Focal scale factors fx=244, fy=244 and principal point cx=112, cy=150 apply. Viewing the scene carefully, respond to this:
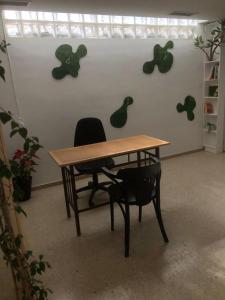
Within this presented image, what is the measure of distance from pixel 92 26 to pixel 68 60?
642 millimetres

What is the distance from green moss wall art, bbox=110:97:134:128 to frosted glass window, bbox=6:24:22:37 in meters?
1.76

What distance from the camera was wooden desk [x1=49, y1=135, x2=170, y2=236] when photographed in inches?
93.0

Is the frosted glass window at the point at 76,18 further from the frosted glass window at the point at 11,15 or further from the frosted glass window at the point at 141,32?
the frosted glass window at the point at 141,32

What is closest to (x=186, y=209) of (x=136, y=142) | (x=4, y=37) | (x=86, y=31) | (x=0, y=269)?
(x=136, y=142)

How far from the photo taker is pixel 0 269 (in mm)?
2076

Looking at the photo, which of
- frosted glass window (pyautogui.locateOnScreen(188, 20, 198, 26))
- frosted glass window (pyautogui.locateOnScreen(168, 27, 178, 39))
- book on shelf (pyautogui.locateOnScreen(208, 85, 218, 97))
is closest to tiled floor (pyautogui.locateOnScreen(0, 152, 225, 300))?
book on shelf (pyautogui.locateOnScreen(208, 85, 218, 97))

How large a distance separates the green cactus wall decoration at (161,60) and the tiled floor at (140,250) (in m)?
2.04

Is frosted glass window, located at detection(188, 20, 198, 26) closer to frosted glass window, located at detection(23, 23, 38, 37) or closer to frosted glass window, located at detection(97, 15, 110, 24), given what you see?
frosted glass window, located at detection(97, 15, 110, 24)

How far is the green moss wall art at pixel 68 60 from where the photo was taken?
11.2 feet

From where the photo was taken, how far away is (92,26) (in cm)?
358

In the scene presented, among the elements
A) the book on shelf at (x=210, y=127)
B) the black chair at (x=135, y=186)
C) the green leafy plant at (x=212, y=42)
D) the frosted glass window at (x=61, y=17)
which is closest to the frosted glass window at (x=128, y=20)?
the frosted glass window at (x=61, y=17)

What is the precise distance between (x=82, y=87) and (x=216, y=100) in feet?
8.38

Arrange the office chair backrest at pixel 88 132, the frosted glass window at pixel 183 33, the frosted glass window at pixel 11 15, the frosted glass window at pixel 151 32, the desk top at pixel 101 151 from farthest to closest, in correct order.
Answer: the frosted glass window at pixel 183 33
the frosted glass window at pixel 151 32
the office chair backrest at pixel 88 132
the frosted glass window at pixel 11 15
the desk top at pixel 101 151

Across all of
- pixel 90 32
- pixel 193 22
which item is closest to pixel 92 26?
pixel 90 32
